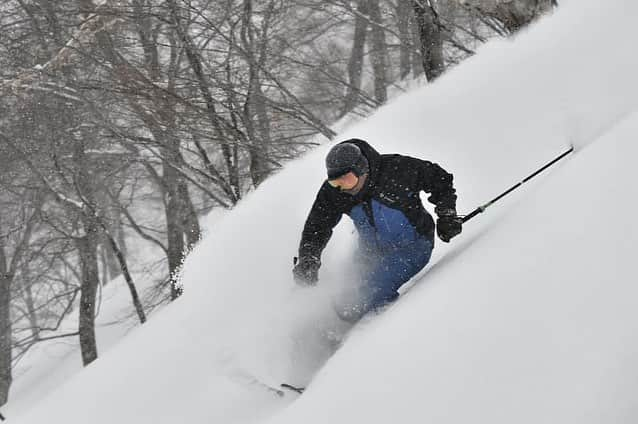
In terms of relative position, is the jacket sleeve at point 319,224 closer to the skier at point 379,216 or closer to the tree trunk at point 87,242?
the skier at point 379,216

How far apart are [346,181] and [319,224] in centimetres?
48

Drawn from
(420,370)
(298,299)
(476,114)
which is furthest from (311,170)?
(420,370)

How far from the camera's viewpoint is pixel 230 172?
31.0 ft

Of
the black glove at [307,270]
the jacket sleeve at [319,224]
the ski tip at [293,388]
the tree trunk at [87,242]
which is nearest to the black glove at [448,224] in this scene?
the jacket sleeve at [319,224]

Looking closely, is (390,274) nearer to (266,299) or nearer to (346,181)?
(346,181)

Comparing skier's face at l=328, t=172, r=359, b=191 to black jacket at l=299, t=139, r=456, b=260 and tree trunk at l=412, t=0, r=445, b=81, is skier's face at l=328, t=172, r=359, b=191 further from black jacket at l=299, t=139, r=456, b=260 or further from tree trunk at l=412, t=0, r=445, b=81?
tree trunk at l=412, t=0, r=445, b=81

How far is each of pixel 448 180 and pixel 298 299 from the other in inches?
53.4

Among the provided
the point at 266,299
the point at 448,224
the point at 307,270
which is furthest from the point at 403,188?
the point at 266,299

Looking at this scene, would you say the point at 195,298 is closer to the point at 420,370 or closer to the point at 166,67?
the point at 420,370

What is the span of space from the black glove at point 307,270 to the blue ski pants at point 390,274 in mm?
312

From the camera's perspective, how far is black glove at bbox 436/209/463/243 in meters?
3.77

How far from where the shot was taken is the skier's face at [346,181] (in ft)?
12.3

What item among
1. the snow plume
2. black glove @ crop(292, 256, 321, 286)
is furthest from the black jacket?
the snow plume

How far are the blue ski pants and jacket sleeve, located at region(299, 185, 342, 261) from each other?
35 cm
